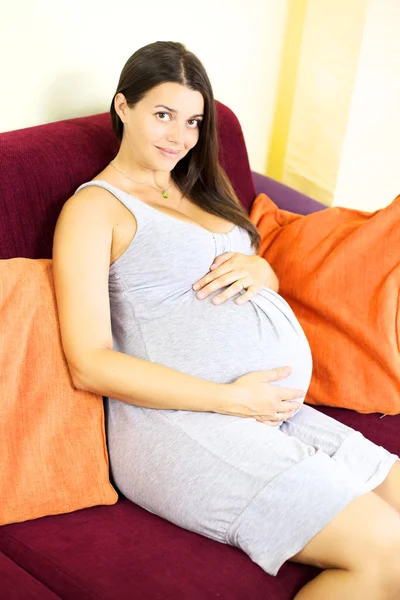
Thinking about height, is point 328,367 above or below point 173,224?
below

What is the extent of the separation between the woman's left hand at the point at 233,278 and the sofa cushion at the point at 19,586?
2.17 ft

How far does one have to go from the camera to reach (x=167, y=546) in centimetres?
132

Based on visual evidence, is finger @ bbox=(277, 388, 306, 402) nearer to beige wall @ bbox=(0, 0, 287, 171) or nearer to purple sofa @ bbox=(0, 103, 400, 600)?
purple sofa @ bbox=(0, 103, 400, 600)

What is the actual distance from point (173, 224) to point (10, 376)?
48cm

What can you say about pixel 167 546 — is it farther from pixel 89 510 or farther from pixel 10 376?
pixel 10 376

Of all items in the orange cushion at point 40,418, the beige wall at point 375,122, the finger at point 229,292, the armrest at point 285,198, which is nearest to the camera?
the orange cushion at point 40,418

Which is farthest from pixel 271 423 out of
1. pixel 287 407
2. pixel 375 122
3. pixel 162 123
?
pixel 375 122

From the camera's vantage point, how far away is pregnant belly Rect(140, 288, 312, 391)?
1.51 m

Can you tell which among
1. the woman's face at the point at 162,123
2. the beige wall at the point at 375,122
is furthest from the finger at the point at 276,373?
the beige wall at the point at 375,122

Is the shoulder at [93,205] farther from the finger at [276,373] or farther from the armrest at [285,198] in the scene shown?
the armrest at [285,198]

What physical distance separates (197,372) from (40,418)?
318 mm

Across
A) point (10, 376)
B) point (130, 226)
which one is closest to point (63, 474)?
point (10, 376)

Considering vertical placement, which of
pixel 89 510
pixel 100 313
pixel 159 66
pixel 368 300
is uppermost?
pixel 159 66

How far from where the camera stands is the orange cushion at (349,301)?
71.5 inches
